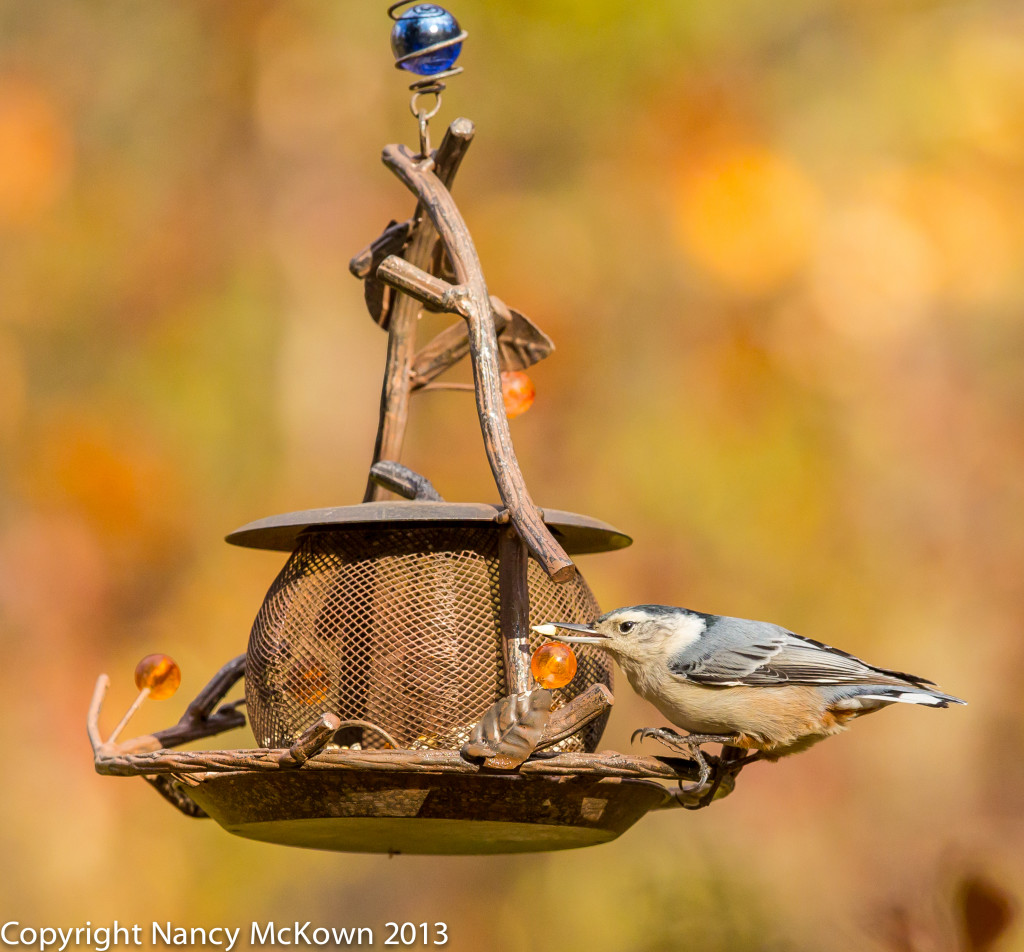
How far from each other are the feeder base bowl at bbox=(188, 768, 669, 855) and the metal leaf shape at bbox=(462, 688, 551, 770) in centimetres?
6

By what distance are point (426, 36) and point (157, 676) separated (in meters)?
1.62

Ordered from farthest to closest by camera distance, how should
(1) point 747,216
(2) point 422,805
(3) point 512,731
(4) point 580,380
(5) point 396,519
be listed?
1. (1) point 747,216
2. (4) point 580,380
3. (5) point 396,519
4. (2) point 422,805
5. (3) point 512,731

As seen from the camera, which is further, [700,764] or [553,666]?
[700,764]

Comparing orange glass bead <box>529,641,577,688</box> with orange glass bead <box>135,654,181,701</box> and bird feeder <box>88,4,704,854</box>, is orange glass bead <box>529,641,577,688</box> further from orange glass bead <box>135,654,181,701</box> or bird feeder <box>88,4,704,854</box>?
orange glass bead <box>135,654,181,701</box>

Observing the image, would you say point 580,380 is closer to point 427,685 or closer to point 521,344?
point 521,344

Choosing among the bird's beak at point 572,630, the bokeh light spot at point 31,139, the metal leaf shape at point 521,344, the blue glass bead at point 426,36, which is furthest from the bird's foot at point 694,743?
the bokeh light spot at point 31,139

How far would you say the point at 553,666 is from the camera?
2328 millimetres

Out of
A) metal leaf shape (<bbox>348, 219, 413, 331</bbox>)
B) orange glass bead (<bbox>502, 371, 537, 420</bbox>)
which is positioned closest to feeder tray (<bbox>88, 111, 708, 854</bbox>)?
metal leaf shape (<bbox>348, 219, 413, 331</bbox>)

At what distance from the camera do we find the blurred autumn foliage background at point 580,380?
627 centimetres

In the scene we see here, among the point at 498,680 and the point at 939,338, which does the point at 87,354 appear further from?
the point at 498,680

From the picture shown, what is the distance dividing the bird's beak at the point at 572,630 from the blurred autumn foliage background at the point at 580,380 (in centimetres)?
362

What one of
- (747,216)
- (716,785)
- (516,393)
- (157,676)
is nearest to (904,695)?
(716,785)

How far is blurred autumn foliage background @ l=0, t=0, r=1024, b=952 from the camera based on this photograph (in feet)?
20.6

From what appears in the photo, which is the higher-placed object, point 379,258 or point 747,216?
point 379,258
